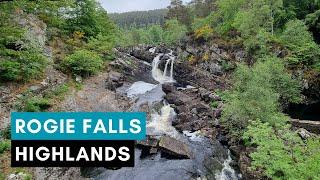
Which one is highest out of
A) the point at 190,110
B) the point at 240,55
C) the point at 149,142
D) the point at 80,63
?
the point at 240,55

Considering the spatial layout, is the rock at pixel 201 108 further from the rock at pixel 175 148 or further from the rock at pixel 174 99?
the rock at pixel 175 148

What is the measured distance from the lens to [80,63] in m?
38.0

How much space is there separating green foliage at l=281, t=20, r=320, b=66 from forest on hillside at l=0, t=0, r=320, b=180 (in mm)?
115

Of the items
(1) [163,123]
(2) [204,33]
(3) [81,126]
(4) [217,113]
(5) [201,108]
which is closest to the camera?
(3) [81,126]

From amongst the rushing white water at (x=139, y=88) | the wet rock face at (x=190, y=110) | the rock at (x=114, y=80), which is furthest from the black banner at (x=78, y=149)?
the rock at (x=114, y=80)

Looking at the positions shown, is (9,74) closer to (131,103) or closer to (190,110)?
(131,103)

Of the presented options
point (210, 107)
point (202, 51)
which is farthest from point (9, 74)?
point (202, 51)

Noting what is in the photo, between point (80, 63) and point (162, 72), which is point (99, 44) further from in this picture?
point (162, 72)

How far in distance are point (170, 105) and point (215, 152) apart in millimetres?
11217

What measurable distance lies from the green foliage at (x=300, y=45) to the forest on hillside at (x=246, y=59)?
115 millimetres

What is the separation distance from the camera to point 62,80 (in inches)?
1366

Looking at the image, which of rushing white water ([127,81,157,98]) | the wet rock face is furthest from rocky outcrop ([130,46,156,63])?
the wet rock face

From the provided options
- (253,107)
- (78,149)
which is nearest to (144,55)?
(253,107)

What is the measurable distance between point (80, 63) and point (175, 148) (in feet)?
56.8
